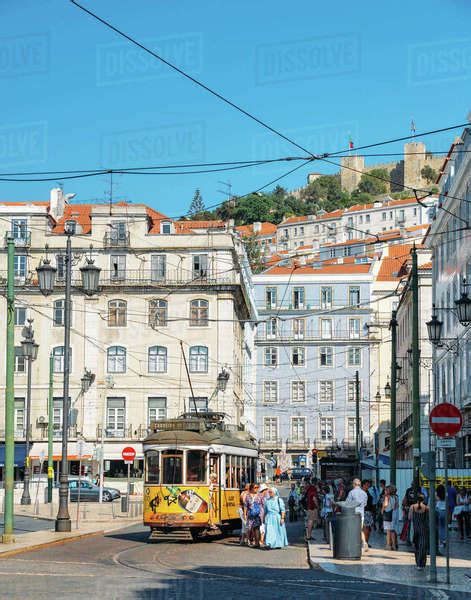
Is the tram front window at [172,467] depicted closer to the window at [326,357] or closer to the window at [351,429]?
the window at [351,429]

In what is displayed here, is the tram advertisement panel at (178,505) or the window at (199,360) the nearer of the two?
the tram advertisement panel at (178,505)

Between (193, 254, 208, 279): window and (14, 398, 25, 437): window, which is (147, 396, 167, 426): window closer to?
(14, 398, 25, 437): window

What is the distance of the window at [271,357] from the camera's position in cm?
10181

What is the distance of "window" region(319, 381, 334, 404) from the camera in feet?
328

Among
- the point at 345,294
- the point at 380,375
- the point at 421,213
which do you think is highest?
the point at 421,213

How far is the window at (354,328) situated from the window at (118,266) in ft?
101

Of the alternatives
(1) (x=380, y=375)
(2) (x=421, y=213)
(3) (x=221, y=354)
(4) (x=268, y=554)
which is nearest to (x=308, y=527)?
(4) (x=268, y=554)

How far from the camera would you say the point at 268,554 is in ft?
83.3

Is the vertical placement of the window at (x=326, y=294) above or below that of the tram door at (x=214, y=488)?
above

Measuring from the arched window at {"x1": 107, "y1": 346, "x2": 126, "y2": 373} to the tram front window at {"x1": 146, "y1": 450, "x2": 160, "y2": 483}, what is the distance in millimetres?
44614

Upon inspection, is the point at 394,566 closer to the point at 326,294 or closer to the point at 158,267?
the point at 158,267

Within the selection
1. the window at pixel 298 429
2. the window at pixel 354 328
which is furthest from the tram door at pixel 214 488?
the window at pixel 298 429

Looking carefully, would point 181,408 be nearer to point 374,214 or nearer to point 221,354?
point 221,354

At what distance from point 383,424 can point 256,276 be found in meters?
19.1
